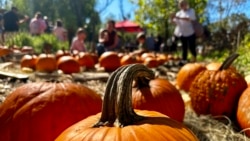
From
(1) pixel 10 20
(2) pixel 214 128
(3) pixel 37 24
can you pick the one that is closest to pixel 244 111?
(2) pixel 214 128

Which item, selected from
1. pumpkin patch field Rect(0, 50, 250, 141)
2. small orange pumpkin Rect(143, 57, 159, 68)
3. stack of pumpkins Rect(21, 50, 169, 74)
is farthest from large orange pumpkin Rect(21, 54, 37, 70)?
pumpkin patch field Rect(0, 50, 250, 141)

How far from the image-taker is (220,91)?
137 inches

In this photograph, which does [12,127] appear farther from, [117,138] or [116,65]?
[116,65]

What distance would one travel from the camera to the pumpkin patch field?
1.62 meters

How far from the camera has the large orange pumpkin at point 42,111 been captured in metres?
2.32

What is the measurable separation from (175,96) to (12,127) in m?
1.45

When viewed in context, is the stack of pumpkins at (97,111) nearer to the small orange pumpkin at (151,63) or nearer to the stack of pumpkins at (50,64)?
→ the stack of pumpkins at (50,64)

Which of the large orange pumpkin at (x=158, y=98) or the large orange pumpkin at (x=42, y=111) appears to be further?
the large orange pumpkin at (x=158, y=98)

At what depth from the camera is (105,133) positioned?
1567 mm

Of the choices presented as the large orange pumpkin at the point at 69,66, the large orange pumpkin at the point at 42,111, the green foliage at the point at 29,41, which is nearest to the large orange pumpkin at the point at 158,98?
the large orange pumpkin at the point at 42,111

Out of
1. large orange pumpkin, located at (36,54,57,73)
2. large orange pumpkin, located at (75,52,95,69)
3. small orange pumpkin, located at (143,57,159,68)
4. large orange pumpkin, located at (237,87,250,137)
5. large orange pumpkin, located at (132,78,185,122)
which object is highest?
large orange pumpkin, located at (132,78,185,122)

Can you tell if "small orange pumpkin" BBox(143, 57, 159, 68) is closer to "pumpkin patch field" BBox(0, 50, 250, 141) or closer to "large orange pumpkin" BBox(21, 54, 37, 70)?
"large orange pumpkin" BBox(21, 54, 37, 70)

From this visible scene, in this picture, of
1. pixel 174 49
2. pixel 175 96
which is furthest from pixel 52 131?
pixel 174 49

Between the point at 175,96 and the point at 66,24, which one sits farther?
the point at 66,24
